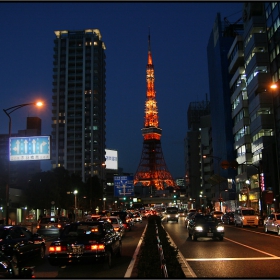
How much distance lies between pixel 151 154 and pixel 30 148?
4495 inches

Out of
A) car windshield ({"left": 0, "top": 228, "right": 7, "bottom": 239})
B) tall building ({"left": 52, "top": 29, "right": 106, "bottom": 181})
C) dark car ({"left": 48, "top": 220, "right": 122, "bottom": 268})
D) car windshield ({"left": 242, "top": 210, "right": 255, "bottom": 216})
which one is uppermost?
tall building ({"left": 52, "top": 29, "right": 106, "bottom": 181})

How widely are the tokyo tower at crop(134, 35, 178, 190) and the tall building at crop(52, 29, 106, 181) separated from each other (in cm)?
1492

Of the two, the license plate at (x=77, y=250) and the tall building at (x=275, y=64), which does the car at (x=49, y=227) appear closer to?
the license plate at (x=77, y=250)

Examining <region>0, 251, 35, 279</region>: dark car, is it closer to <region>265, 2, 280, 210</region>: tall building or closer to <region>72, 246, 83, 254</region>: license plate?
<region>72, 246, 83, 254</region>: license plate

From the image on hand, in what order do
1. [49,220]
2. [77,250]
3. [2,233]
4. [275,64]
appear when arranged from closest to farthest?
[77,250] → [2,233] → [49,220] → [275,64]

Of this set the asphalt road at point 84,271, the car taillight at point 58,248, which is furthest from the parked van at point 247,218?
the car taillight at point 58,248

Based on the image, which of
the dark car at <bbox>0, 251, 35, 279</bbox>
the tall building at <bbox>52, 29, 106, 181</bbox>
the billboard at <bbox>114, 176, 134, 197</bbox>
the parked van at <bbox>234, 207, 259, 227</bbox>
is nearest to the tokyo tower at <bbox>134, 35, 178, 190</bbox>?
the tall building at <bbox>52, 29, 106, 181</bbox>

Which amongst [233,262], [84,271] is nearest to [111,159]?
[233,262]

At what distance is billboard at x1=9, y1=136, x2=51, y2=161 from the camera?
27.6 metres

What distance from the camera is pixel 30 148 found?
91.0ft

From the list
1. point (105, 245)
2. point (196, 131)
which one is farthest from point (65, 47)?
point (105, 245)

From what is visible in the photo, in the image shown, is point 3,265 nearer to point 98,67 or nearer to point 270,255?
point 270,255

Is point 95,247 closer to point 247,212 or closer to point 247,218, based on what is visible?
point 247,218

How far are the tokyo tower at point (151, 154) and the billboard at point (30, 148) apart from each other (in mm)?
109712
